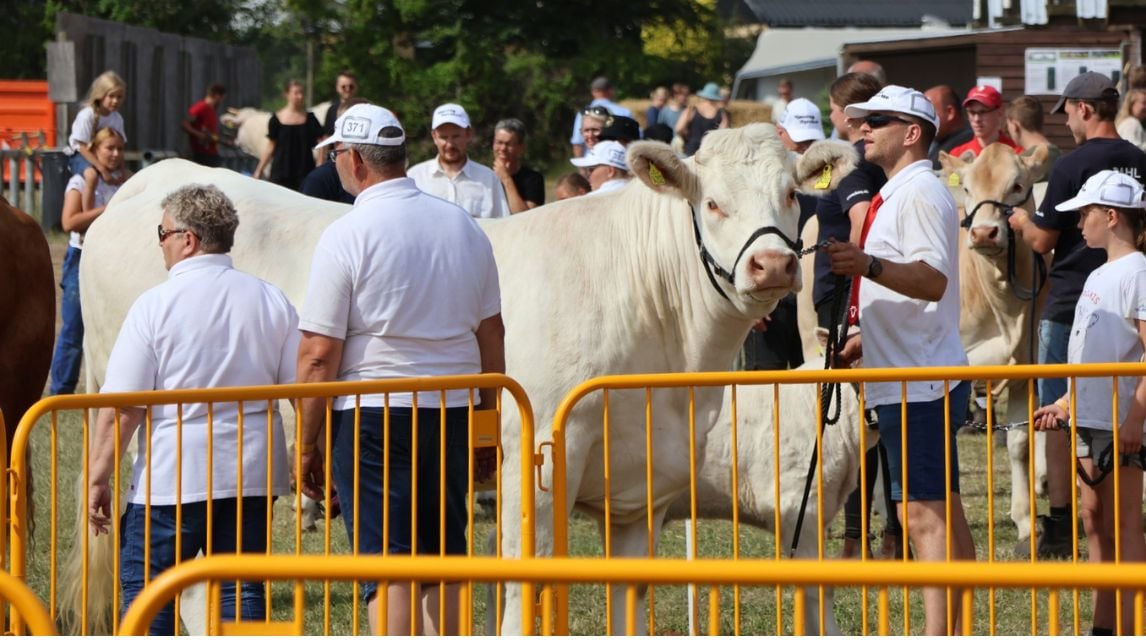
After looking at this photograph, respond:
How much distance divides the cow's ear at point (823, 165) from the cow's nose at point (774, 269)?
0.43 metres

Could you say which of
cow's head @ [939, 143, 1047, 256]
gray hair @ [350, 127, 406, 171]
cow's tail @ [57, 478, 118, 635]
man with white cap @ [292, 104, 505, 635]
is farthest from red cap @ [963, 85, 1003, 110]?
cow's tail @ [57, 478, 118, 635]

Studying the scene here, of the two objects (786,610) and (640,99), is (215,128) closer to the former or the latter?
(640,99)

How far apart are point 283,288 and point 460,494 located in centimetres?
193

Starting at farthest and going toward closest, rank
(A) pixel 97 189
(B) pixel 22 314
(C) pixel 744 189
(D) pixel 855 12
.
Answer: (D) pixel 855 12 → (A) pixel 97 189 → (B) pixel 22 314 → (C) pixel 744 189

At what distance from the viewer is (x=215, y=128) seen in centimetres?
2700

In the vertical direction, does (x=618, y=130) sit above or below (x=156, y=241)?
above

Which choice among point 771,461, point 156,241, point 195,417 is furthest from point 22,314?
point 771,461

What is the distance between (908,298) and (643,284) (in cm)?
108

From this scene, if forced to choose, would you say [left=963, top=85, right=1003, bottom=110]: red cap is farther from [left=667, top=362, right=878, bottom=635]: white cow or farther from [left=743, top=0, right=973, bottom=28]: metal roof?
[left=743, top=0, right=973, bottom=28]: metal roof

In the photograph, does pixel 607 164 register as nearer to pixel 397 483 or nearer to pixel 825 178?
pixel 825 178

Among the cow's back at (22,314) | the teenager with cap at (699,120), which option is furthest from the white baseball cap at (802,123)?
the teenager with cap at (699,120)

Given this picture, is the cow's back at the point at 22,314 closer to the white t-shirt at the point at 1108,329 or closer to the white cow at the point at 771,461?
the white cow at the point at 771,461

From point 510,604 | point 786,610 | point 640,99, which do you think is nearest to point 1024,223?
point 786,610

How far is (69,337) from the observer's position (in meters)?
11.2
